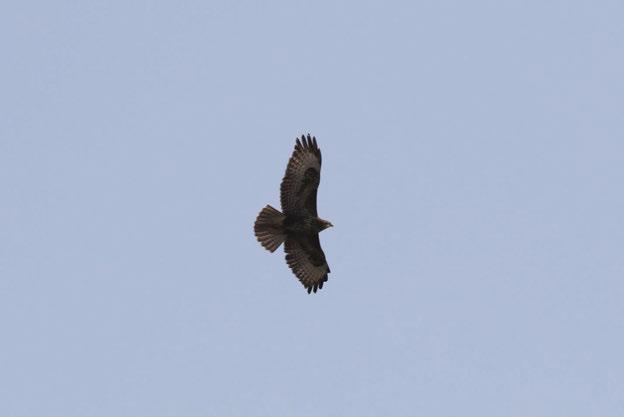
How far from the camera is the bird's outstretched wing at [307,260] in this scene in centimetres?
3341

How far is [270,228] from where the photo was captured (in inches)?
1286

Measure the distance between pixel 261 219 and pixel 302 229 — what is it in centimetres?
102

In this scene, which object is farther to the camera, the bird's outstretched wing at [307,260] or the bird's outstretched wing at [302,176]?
the bird's outstretched wing at [307,260]

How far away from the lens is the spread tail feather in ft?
106

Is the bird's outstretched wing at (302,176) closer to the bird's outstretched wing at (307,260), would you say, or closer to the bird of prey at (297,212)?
the bird of prey at (297,212)

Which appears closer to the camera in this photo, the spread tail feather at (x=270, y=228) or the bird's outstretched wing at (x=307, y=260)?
the spread tail feather at (x=270, y=228)

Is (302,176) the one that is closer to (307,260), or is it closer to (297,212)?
(297,212)

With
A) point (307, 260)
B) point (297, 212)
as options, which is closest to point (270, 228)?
point (297, 212)

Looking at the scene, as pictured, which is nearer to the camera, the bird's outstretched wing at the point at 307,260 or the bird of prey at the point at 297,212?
the bird of prey at the point at 297,212

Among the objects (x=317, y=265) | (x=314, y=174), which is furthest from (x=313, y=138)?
(x=317, y=265)

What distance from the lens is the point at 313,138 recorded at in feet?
106

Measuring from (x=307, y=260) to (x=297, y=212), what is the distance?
76.5 inches

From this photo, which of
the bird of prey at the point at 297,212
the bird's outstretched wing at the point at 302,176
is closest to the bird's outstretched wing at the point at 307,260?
the bird of prey at the point at 297,212

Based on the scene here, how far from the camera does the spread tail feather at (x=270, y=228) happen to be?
106 ft
